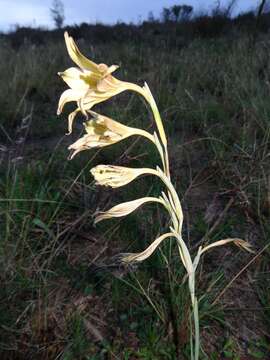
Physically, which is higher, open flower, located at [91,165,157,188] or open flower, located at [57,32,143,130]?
open flower, located at [57,32,143,130]

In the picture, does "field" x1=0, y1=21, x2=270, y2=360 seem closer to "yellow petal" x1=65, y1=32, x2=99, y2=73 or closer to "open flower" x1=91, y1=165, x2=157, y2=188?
"open flower" x1=91, y1=165, x2=157, y2=188

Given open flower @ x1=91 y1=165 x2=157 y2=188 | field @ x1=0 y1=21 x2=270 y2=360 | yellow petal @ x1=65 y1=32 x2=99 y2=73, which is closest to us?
yellow petal @ x1=65 y1=32 x2=99 y2=73

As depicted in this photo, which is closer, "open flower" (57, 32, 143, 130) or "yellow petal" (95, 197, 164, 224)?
"open flower" (57, 32, 143, 130)

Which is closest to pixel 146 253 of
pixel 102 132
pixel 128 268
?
pixel 102 132

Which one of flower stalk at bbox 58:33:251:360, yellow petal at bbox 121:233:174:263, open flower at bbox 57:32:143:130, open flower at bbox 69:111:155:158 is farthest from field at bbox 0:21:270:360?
open flower at bbox 57:32:143:130

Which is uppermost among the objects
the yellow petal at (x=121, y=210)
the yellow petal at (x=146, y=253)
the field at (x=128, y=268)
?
the yellow petal at (x=121, y=210)

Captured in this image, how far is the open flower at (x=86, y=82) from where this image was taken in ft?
3.37

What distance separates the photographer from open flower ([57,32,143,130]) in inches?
40.4

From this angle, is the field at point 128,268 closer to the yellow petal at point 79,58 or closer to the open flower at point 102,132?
the open flower at point 102,132

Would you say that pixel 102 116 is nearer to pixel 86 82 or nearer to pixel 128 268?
pixel 86 82

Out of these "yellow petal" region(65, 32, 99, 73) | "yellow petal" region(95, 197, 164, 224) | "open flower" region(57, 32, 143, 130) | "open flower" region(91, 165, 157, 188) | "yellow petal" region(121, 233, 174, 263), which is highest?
"yellow petal" region(65, 32, 99, 73)

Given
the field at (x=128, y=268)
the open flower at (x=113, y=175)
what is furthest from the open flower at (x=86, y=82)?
the field at (x=128, y=268)

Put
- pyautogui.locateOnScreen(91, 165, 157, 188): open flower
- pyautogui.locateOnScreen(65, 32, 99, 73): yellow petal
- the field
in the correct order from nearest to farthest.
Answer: pyautogui.locateOnScreen(65, 32, 99, 73): yellow petal
pyautogui.locateOnScreen(91, 165, 157, 188): open flower
the field

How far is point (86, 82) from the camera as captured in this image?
1.07 m
